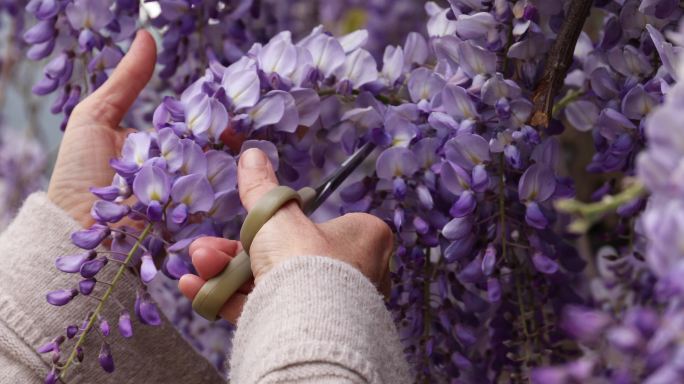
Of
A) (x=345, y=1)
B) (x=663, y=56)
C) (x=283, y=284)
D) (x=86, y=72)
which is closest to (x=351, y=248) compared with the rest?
(x=283, y=284)

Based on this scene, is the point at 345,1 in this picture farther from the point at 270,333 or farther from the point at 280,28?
the point at 270,333

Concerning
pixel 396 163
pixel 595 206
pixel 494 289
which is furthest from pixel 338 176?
pixel 595 206

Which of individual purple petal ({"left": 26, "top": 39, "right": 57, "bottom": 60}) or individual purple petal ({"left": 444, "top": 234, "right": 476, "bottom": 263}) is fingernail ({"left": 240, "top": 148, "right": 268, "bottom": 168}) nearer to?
individual purple petal ({"left": 444, "top": 234, "right": 476, "bottom": 263})

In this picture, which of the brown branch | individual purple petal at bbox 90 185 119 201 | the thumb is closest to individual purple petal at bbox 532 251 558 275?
the brown branch

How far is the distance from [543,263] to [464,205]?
0.28 ft

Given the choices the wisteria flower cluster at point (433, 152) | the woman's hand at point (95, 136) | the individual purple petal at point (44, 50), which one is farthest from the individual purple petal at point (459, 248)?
the individual purple petal at point (44, 50)

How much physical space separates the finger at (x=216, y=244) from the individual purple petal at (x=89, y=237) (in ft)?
0.24

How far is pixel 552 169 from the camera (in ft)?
2.35

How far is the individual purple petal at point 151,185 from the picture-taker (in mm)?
675

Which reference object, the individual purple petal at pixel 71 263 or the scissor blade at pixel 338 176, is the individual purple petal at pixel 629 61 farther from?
the individual purple petal at pixel 71 263

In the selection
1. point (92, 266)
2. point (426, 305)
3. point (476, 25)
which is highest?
point (476, 25)

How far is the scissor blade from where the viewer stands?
72cm

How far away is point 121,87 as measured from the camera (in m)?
0.85

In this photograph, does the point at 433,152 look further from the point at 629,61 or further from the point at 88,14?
the point at 88,14
